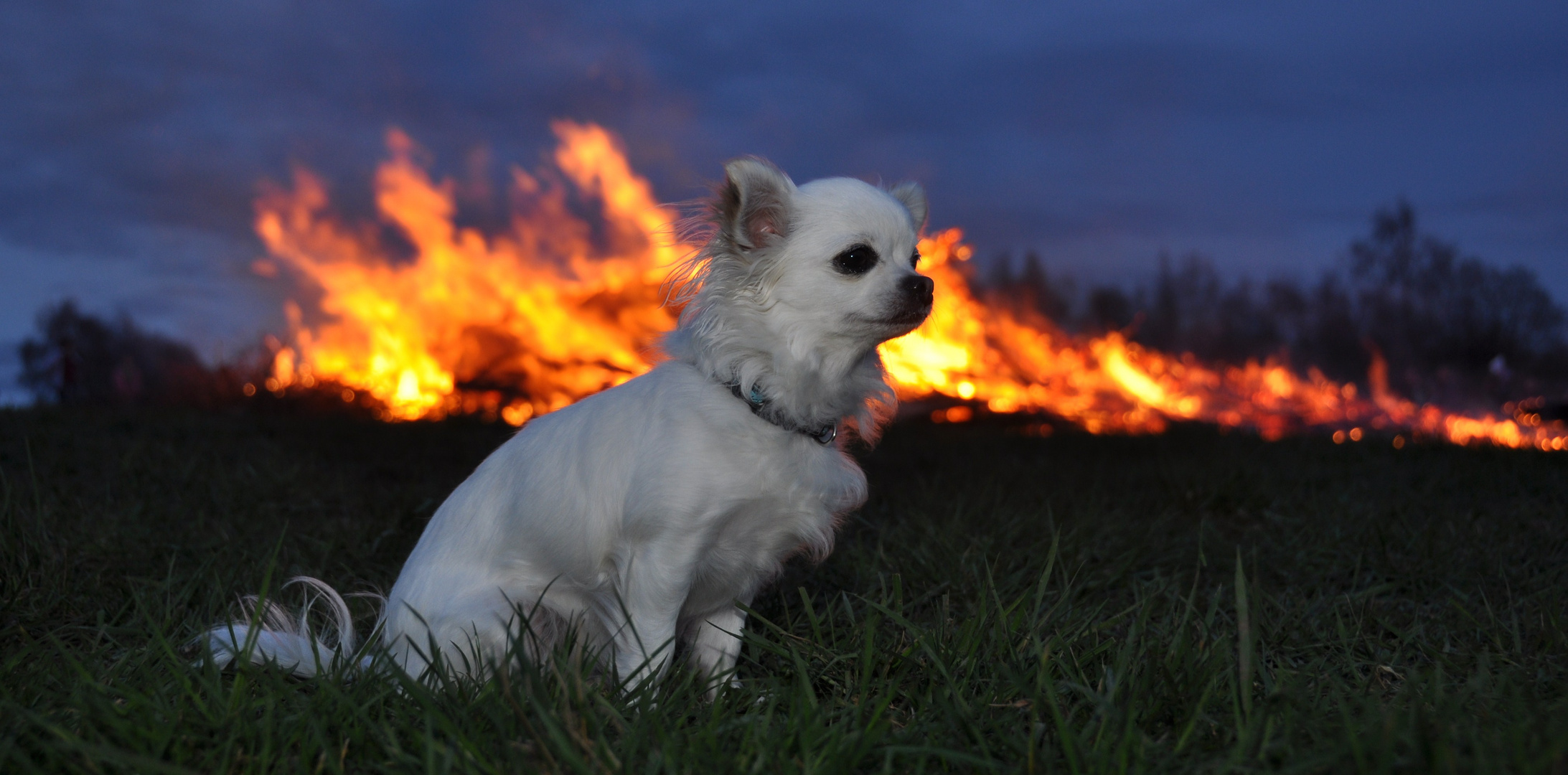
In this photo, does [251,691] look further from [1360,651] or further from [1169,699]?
[1360,651]

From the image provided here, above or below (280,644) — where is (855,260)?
above

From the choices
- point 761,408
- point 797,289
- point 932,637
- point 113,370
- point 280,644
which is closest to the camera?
point 932,637

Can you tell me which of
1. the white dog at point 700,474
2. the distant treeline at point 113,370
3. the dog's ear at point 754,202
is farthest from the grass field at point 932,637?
the distant treeline at point 113,370

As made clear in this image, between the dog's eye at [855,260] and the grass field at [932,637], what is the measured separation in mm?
1071

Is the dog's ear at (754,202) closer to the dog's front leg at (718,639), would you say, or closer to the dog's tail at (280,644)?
the dog's front leg at (718,639)

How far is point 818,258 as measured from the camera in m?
2.93

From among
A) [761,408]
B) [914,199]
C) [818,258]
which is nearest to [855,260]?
[818,258]

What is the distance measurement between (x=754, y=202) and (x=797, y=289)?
33 cm

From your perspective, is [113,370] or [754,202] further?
[113,370]

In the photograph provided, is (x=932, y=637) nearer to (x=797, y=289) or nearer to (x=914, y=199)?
(x=797, y=289)

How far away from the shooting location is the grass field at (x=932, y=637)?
6.76 ft

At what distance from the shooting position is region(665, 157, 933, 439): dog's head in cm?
289

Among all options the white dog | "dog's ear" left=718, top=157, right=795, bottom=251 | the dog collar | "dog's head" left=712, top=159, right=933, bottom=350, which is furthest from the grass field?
"dog's ear" left=718, top=157, right=795, bottom=251

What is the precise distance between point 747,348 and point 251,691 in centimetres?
174
